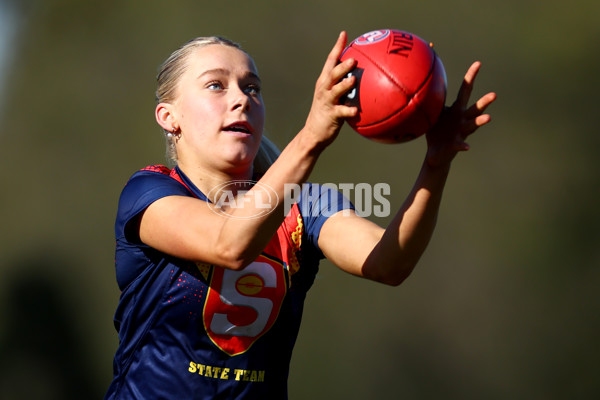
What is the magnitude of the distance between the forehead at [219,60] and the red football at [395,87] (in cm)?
60

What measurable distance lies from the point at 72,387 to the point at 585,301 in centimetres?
360

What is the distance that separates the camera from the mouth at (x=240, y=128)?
226cm

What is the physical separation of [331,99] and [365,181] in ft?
10.5

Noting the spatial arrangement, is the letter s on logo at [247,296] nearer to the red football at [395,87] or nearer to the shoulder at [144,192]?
the shoulder at [144,192]

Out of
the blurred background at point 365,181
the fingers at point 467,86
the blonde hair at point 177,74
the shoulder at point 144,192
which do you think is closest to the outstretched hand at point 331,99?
the fingers at point 467,86

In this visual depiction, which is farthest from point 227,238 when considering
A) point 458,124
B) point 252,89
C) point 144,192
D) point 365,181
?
point 365,181

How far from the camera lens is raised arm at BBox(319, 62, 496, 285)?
1814 millimetres

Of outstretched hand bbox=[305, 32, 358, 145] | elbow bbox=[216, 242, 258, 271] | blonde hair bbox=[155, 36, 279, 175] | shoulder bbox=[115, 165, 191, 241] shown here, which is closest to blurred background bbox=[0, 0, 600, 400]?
blonde hair bbox=[155, 36, 279, 175]

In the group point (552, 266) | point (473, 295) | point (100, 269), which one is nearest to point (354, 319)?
point (473, 295)

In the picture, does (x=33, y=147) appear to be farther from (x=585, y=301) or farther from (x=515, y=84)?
(x=585, y=301)

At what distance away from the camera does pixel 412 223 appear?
1.98m

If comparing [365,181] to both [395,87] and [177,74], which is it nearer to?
[177,74]

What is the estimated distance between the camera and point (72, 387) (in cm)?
477

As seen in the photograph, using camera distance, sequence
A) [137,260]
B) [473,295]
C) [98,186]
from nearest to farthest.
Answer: [137,260], [473,295], [98,186]
